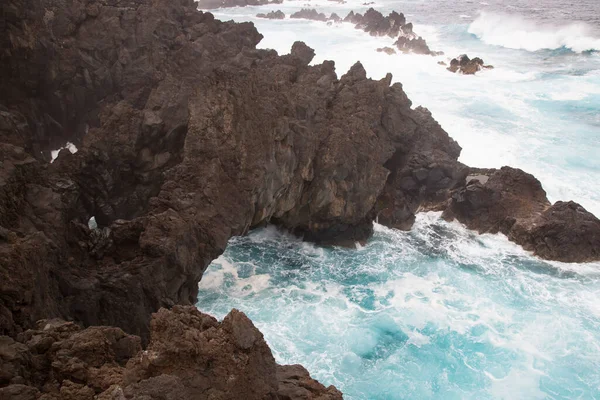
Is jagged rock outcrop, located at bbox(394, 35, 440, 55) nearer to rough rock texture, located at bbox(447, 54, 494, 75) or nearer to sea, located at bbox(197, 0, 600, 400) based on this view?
rough rock texture, located at bbox(447, 54, 494, 75)

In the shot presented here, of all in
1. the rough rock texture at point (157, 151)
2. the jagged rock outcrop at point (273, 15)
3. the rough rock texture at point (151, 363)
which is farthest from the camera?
the jagged rock outcrop at point (273, 15)

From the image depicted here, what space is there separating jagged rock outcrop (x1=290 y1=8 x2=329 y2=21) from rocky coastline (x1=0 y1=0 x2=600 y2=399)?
55696 mm

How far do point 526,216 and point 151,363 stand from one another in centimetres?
2456

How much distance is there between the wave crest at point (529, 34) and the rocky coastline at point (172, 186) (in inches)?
1855

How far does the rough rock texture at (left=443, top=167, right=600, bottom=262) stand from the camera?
2683 cm

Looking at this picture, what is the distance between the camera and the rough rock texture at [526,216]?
26.8m

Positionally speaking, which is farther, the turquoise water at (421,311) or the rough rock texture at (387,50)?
the rough rock texture at (387,50)

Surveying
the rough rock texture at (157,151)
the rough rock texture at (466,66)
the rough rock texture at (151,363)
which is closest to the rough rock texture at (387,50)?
the rough rock texture at (466,66)

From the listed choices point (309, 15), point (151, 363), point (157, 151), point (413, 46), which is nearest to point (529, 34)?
point (413, 46)

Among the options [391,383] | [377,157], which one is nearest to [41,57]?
[377,157]

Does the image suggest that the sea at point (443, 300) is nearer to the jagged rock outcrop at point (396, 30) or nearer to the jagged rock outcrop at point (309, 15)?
the jagged rock outcrop at point (396, 30)

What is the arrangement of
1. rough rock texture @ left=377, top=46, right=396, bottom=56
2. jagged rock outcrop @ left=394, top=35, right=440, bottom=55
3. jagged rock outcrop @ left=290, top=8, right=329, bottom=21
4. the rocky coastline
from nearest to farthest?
1. the rocky coastline
2. rough rock texture @ left=377, top=46, right=396, bottom=56
3. jagged rock outcrop @ left=394, top=35, right=440, bottom=55
4. jagged rock outcrop @ left=290, top=8, right=329, bottom=21

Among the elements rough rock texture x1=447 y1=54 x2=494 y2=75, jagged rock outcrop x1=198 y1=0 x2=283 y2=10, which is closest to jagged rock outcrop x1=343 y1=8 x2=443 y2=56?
rough rock texture x1=447 y1=54 x2=494 y2=75

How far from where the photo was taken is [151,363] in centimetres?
927
